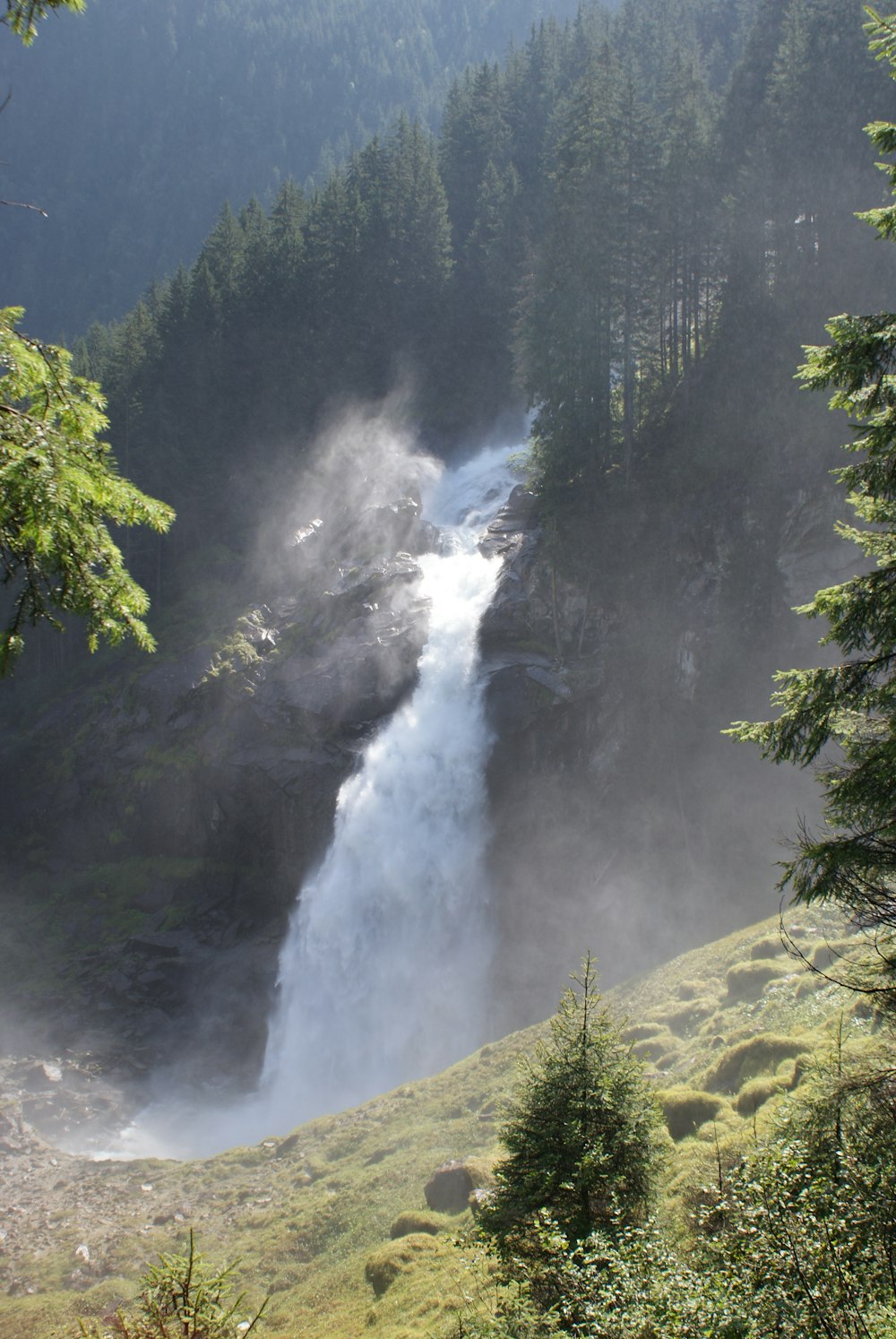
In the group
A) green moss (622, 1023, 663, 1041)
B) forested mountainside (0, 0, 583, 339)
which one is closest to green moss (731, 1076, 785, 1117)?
green moss (622, 1023, 663, 1041)

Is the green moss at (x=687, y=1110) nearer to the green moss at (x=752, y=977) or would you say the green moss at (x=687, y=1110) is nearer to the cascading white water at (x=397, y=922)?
the green moss at (x=752, y=977)

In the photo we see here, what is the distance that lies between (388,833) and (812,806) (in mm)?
14823

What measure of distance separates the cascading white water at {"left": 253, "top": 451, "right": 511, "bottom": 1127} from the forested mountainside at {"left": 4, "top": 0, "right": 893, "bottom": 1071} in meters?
1.19

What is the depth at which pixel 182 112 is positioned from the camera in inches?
5679

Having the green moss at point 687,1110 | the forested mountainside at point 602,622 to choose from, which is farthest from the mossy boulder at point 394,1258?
the forested mountainside at point 602,622

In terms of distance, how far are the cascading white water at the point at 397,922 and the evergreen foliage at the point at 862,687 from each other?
2198cm

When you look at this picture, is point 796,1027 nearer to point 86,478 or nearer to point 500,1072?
point 500,1072

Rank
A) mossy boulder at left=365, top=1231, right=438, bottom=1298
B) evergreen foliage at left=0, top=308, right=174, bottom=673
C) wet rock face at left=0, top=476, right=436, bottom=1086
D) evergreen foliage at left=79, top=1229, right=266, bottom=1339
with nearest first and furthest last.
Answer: evergreen foliage at left=0, top=308, right=174, bottom=673 → evergreen foliage at left=79, top=1229, right=266, bottom=1339 → mossy boulder at left=365, top=1231, right=438, bottom=1298 → wet rock face at left=0, top=476, right=436, bottom=1086

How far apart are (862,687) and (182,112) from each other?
17521 cm

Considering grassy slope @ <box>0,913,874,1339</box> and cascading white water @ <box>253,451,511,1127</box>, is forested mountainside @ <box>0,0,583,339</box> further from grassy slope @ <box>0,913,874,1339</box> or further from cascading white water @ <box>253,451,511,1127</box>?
grassy slope @ <box>0,913,874,1339</box>

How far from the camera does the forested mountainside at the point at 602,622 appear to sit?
97.0 feet

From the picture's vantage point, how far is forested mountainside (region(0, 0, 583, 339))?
422 ft

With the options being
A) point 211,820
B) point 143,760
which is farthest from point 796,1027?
point 143,760

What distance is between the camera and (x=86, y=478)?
5133 millimetres
